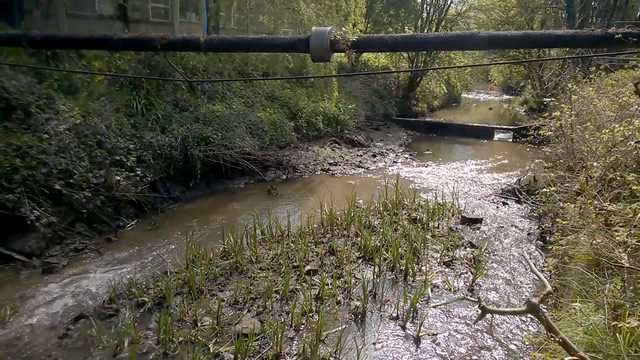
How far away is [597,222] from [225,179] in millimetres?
7249

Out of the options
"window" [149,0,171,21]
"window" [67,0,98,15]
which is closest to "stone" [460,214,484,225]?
"window" [67,0,98,15]

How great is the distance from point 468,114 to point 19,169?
21.9 meters

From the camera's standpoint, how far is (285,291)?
202 inches

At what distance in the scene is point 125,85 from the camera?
9.32 metres

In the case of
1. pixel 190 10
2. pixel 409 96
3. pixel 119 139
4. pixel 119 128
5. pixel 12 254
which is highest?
pixel 190 10

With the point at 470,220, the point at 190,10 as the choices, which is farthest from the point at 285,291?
the point at 190,10

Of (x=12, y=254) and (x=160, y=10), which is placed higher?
(x=160, y=10)

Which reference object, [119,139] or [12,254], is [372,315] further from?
[119,139]

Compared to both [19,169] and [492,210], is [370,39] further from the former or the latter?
[492,210]

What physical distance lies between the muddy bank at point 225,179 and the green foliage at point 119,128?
16 cm

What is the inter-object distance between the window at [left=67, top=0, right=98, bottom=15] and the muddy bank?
5.64 metres

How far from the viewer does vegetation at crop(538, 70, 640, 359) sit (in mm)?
3363

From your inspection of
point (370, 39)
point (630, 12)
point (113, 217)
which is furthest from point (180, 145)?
point (630, 12)

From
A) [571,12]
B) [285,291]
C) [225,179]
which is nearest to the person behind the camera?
[285,291]
